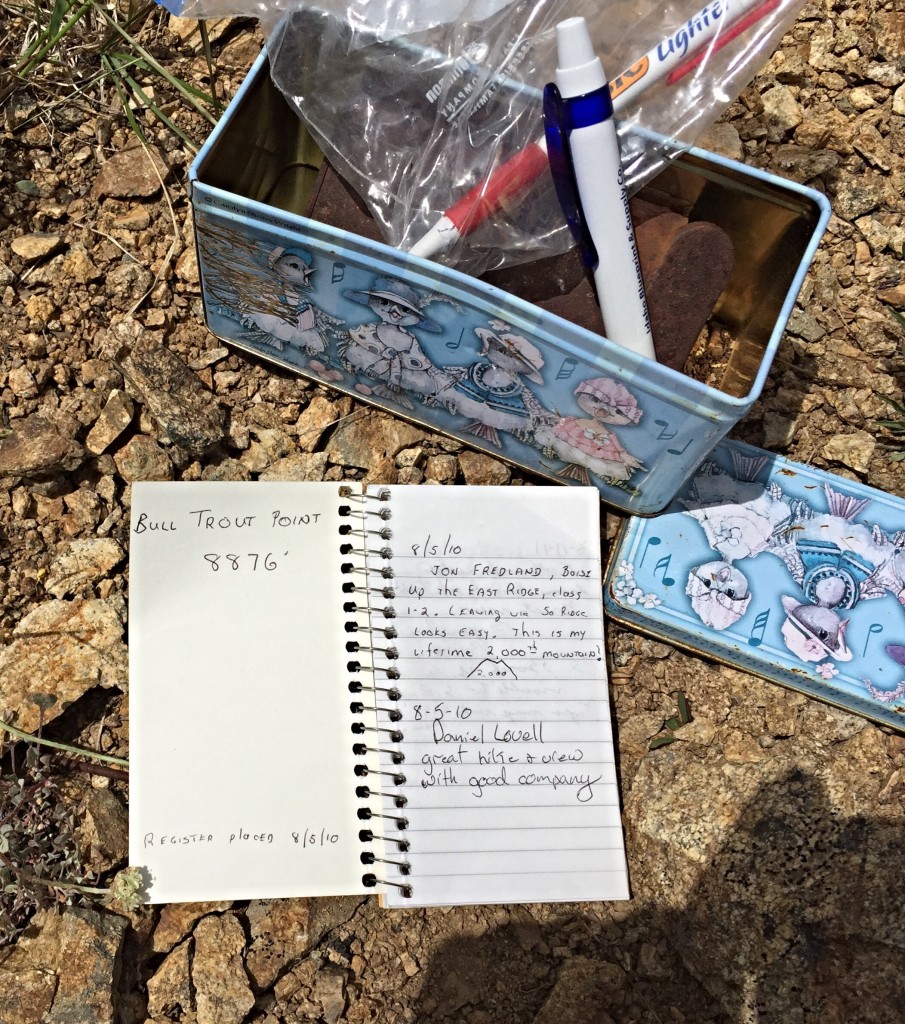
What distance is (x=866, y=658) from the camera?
92cm

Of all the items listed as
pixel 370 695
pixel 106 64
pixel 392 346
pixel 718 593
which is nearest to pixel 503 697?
pixel 370 695

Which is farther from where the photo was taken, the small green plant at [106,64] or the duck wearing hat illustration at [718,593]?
the small green plant at [106,64]

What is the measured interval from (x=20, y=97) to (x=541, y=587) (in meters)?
0.84

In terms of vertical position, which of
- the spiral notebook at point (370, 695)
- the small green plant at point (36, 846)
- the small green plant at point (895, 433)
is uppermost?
the small green plant at point (895, 433)

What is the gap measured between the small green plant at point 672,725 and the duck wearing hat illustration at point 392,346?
42 centimetres

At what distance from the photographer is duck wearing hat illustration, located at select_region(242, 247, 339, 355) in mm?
Result: 794

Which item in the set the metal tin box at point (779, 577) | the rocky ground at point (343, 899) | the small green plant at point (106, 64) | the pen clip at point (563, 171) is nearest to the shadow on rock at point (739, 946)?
the rocky ground at point (343, 899)

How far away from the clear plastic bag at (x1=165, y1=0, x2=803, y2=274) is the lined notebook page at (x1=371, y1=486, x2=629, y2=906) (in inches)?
11.2

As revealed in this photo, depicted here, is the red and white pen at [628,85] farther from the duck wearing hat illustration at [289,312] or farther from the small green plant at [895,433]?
the small green plant at [895,433]

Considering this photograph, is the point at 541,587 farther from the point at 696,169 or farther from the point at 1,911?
the point at 1,911

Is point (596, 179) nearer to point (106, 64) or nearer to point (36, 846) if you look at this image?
point (106, 64)

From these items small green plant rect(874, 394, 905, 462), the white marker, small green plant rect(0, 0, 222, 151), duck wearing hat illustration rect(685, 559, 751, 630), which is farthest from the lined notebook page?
small green plant rect(0, 0, 222, 151)

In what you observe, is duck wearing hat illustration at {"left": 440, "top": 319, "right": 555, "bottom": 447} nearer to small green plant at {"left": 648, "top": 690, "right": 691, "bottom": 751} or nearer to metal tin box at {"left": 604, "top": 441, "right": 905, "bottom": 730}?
metal tin box at {"left": 604, "top": 441, "right": 905, "bottom": 730}

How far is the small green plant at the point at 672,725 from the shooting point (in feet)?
3.09
